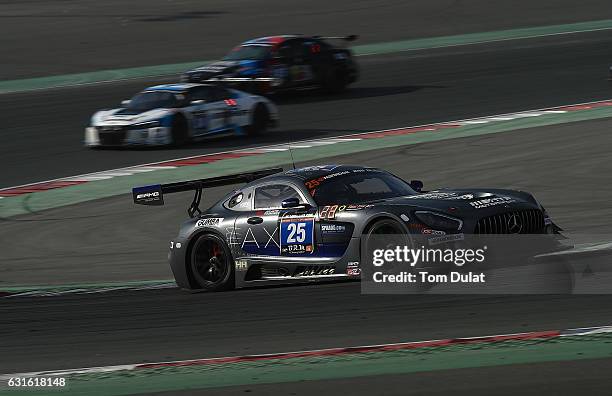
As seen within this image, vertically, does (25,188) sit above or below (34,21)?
below

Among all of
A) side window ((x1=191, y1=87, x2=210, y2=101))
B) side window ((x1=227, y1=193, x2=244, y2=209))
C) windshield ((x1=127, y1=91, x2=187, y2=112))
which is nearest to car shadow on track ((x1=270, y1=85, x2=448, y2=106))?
side window ((x1=191, y1=87, x2=210, y2=101))

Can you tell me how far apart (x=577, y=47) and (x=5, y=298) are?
73.3 feet

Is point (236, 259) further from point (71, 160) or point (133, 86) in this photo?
point (133, 86)

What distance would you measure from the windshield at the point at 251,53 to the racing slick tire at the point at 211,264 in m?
14.5

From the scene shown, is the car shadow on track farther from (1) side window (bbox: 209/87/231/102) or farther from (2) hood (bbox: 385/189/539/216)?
(2) hood (bbox: 385/189/539/216)

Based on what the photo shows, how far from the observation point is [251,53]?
26.8m

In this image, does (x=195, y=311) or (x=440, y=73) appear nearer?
(x=195, y=311)

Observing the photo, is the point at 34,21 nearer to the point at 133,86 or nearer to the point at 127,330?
the point at 133,86

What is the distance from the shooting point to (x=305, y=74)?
26984 millimetres

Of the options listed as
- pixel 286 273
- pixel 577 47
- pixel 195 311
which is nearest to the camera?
pixel 195 311

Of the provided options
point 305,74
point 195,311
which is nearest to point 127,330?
point 195,311

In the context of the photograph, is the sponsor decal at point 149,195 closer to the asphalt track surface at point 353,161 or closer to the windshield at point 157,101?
the asphalt track surface at point 353,161

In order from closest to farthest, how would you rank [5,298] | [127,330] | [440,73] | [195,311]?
1. [127,330]
2. [195,311]
3. [5,298]
4. [440,73]

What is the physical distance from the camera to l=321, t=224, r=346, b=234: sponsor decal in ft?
36.7
